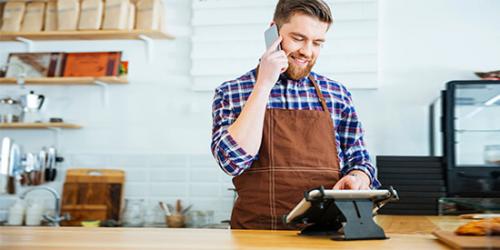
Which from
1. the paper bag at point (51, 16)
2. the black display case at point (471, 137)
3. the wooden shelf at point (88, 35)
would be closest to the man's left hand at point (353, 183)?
the black display case at point (471, 137)

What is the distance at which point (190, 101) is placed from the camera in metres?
4.23

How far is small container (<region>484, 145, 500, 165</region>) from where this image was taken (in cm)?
333

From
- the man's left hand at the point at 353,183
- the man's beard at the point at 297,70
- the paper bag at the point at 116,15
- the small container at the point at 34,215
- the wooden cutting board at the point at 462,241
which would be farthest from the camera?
the paper bag at the point at 116,15

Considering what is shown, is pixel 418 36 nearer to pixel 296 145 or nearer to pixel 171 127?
pixel 171 127

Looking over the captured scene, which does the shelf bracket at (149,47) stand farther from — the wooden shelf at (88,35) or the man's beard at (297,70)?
the man's beard at (297,70)

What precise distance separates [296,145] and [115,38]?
105 inches

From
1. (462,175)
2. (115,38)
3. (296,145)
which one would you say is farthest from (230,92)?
(115,38)

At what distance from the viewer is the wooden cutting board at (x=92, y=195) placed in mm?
4105

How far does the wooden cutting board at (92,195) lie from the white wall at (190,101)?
94mm

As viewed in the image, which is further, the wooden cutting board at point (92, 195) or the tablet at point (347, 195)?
the wooden cutting board at point (92, 195)

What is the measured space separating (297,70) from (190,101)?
236 cm

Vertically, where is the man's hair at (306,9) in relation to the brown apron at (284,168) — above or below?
above

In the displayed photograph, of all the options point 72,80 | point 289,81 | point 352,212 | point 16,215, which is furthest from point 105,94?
point 352,212

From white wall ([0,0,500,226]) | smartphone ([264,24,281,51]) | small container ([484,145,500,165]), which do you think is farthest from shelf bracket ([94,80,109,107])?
smartphone ([264,24,281,51])
